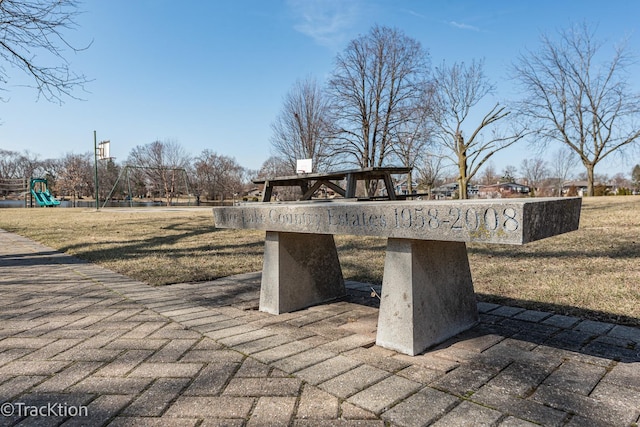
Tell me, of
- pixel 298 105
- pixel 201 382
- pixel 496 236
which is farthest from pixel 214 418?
pixel 298 105

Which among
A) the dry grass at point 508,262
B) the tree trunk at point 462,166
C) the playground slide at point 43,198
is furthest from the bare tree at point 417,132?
the playground slide at point 43,198

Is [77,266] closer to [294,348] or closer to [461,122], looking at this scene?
[294,348]

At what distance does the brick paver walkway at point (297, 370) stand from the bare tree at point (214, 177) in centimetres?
4539

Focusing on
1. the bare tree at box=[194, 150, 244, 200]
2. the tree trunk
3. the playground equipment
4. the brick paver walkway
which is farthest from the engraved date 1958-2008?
the bare tree at box=[194, 150, 244, 200]

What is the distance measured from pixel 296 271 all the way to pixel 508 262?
3.37 meters

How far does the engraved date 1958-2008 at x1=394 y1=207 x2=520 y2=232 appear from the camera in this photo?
1.56 metres

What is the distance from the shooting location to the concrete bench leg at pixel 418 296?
2.15 m

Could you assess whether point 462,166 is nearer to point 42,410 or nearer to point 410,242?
point 410,242

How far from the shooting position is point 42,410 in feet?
5.27

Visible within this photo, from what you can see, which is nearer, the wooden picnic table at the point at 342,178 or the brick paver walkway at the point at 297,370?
the brick paver walkway at the point at 297,370

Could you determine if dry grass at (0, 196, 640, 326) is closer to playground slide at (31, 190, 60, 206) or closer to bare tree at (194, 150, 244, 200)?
playground slide at (31, 190, 60, 206)

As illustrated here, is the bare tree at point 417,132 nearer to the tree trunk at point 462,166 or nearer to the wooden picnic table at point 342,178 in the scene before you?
the tree trunk at point 462,166

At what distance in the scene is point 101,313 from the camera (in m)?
3.05

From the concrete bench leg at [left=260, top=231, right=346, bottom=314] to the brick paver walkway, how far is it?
15cm
